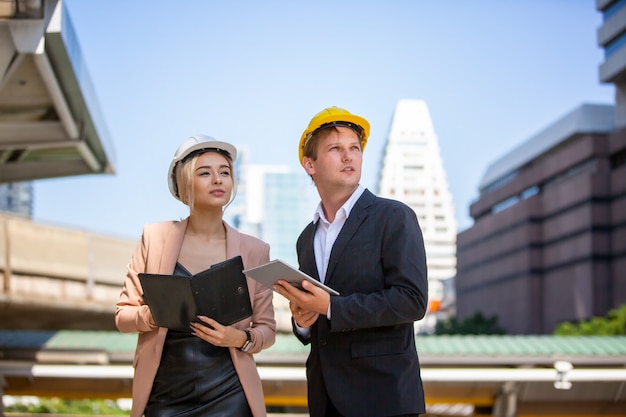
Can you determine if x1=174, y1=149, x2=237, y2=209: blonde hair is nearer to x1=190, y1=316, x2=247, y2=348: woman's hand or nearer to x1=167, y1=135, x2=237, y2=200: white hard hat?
x1=167, y1=135, x2=237, y2=200: white hard hat

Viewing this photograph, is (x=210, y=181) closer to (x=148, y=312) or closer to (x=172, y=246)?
(x=172, y=246)

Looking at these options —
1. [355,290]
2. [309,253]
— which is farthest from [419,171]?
[355,290]

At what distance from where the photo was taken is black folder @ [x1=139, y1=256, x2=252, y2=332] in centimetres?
374

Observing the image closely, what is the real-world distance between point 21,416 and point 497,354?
12056mm

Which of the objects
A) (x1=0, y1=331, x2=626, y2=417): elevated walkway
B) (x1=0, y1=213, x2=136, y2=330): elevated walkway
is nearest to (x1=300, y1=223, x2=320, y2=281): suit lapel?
(x1=0, y1=331, x2=626, y2=417): elevated walkway

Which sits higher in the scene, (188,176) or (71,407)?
(188,176)

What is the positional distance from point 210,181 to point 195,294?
0.60m

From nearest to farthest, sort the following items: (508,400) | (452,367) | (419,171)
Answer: (452,367) → (508,400) → (419,171)

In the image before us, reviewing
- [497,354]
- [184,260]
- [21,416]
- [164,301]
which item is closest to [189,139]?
[184,260]

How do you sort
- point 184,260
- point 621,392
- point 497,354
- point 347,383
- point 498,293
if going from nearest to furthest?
1. point 347,383
2. point 184,260
3. point 497,354
4. point 621,392
5. point 498,293

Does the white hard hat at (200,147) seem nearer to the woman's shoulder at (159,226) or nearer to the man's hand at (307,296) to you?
the woman's shoulder at (159,226)

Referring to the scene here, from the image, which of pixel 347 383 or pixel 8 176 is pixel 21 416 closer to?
pixel 8 176

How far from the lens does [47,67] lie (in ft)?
57.9

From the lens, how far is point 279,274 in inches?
138
